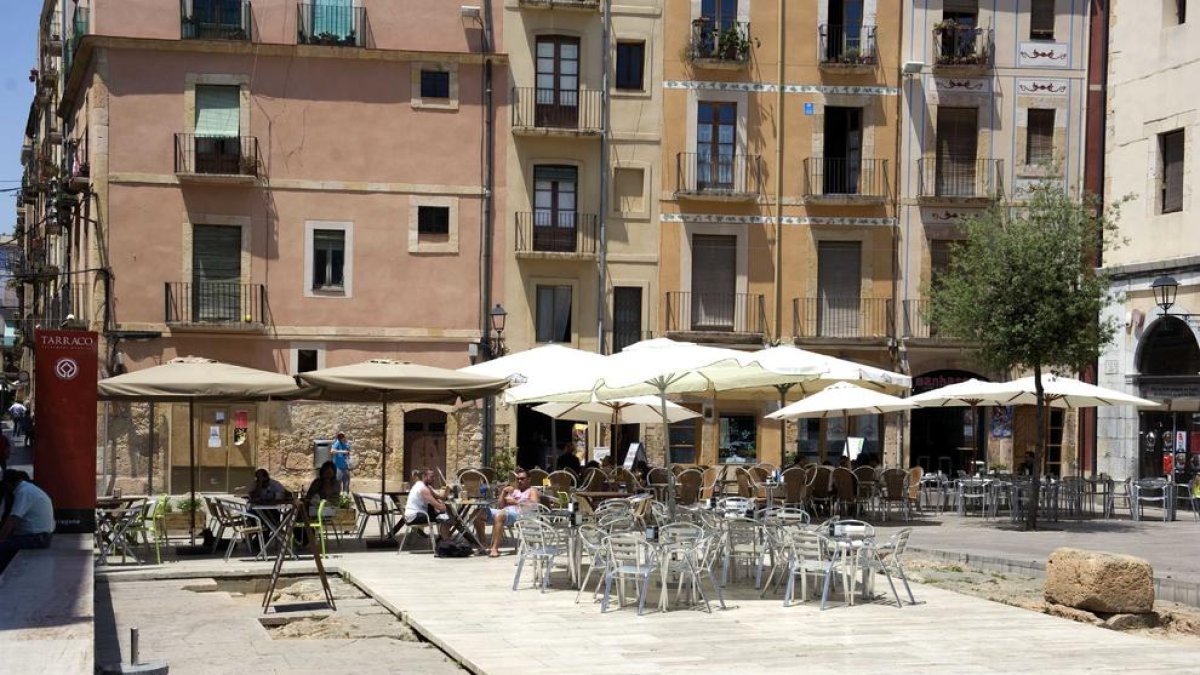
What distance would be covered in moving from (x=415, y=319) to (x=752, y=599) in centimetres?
1848

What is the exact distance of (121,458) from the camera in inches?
1155

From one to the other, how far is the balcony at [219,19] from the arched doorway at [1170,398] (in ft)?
62.2

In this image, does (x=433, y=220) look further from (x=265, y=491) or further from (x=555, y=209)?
(x=265, y=491)

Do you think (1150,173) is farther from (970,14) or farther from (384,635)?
(384,635)

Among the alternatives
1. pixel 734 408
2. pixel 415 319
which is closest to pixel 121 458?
pixel 415 319

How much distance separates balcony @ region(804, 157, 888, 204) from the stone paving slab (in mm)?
18654

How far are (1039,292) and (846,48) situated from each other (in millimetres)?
11751

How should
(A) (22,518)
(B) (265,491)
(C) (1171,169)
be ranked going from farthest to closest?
(C) (1171,169) → (B) (265,491) → (A) (22,518)

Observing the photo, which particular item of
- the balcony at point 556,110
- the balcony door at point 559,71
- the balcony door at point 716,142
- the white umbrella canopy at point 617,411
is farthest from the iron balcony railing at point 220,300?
the balcony door at point 716,142

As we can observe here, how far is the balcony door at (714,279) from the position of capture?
102 feet

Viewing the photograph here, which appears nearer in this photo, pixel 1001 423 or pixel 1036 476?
pixel 1036 476

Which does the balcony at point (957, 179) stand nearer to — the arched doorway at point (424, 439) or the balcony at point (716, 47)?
the balcony at point (716, 47)

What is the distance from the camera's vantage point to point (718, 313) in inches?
1227

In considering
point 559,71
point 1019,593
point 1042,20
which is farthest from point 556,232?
point 1019,593
